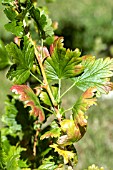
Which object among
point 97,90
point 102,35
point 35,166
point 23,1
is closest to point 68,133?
point 97,90

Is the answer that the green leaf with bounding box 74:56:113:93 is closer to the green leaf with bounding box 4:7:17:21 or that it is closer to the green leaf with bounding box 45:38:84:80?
the green leaf with bounding box 45:38:84:80

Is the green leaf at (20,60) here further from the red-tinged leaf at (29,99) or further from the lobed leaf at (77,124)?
the lobed leaf at (77,124)

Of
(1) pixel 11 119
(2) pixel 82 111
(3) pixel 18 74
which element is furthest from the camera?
(1) pixel 11 119

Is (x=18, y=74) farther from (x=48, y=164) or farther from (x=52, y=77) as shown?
(x=48, y=164)

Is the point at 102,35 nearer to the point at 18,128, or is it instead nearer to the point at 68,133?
the point at 18,128

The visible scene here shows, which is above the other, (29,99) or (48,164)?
(29,99)

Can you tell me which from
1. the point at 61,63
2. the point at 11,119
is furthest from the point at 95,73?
the point at 11,119

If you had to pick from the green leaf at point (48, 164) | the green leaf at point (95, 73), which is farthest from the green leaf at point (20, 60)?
the green leaf at point (48, 164)

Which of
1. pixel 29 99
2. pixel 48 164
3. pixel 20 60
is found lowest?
pixel 48 164
